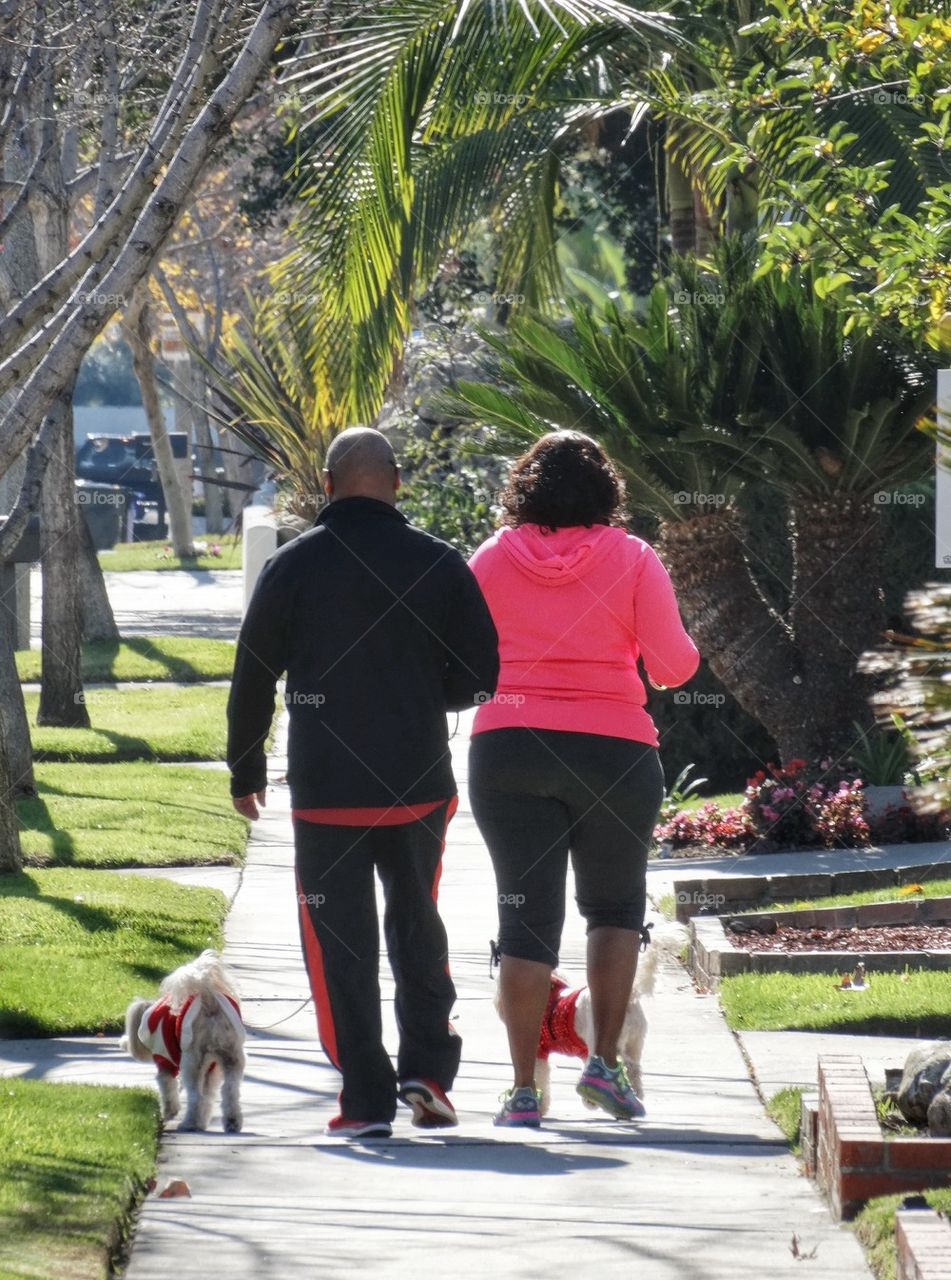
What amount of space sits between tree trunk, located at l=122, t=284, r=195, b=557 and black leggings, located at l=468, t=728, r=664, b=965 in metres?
16.7

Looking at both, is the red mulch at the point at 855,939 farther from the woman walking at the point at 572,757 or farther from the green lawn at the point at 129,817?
the green lawn at the point at 129,817

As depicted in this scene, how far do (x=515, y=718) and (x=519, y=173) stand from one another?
9096mm

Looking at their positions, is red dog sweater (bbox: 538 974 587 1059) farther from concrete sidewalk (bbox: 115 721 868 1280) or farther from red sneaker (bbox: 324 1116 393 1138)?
red sneaker (bbox: 324 1116 393 1138)

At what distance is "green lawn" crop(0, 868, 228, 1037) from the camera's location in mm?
6824

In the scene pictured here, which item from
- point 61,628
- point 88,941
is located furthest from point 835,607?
point 61,628

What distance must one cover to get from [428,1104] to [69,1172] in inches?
41.0

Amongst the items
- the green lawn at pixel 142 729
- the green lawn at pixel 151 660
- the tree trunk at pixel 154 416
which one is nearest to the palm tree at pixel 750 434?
the green lawn at pixel 142 729

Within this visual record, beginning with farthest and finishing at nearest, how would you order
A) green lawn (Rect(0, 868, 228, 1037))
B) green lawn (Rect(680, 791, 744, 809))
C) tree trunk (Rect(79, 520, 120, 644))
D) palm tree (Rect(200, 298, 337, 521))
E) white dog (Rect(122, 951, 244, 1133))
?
tree trunk (Rect(79, 520, 120, 644)) < palm tree (Rect(200, 298, 337, 521)) < green lawn (Rect(680, 791, 744, 809)) < green lawn (Rect(0, 868, 228, 1037)) < white dog (Rect(122, 951, 244, 1133))

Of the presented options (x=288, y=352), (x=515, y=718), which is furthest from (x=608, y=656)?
(x=288, y=352)

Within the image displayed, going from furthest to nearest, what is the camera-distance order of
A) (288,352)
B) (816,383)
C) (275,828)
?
(288,352), (275,828), (816,383)

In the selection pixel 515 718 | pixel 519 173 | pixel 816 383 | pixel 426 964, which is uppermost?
pixel 519 173

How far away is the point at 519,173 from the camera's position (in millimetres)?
13711

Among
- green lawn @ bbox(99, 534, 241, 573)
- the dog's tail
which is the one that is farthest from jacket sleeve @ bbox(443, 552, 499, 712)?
green lawn @ bbox(99, 534, 241, 573)

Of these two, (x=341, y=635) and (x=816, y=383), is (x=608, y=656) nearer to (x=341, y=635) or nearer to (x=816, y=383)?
(x=341, y=635)
